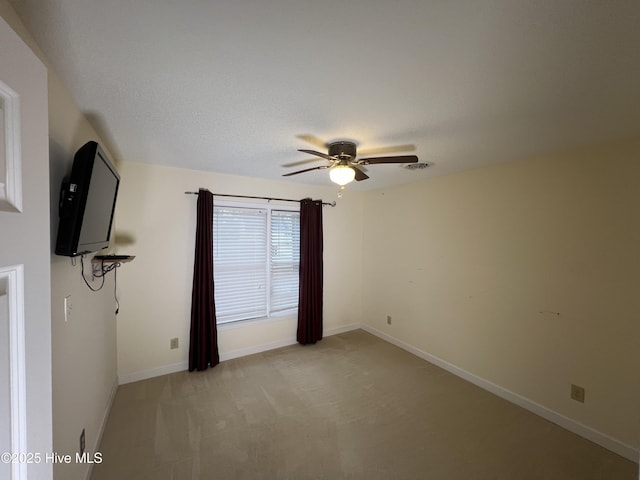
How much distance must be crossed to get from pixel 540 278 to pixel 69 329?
3431mm

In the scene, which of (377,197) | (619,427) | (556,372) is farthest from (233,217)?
(619,427)

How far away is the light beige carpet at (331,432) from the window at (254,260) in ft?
2.65

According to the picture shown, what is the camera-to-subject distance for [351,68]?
117 centimetres

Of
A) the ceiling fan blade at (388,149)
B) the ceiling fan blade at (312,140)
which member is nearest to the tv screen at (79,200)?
the ceiling fan blade at (312,140)

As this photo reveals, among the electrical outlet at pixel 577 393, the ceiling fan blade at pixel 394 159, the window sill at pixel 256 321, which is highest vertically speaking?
the ceiling fan blade at pixel 394 159

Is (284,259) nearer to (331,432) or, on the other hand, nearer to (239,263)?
(239,263)

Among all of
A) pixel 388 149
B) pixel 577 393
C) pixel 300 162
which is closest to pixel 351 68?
pixel 388 149

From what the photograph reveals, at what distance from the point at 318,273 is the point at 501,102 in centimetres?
285

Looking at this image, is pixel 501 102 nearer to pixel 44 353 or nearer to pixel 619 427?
pixel 44 353

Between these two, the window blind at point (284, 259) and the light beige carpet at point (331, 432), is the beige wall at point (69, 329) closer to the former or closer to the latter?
the light beige carpet at point (331, 432)

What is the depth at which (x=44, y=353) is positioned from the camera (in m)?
0.61

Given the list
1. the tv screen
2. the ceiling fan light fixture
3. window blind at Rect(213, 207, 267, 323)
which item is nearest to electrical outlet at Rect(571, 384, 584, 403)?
the ceiling fan light fixture

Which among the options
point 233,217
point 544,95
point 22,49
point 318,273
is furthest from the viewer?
point 318,273

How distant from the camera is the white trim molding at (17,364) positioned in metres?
0.50
